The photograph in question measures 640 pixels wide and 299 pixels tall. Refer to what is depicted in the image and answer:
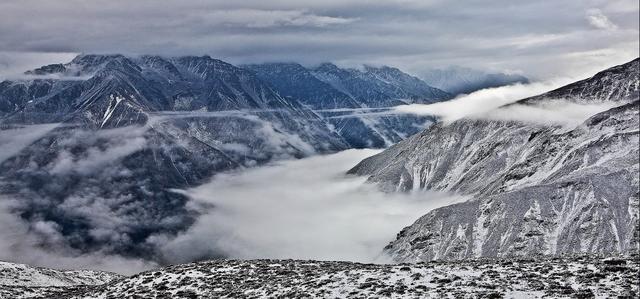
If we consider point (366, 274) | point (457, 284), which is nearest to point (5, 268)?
point (366, 274)

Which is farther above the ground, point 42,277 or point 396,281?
point 396,281

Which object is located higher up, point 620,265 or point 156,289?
point 620,265

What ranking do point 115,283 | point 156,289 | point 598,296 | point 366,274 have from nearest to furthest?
point 598,296, point 366,274, point 156,289, point 115,283

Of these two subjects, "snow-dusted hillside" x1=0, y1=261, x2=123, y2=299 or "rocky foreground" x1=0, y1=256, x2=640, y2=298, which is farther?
"snow-dusted hillside" x1=0, y1=261, x2=123, y2=299

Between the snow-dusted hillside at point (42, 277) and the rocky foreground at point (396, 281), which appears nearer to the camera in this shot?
the rocky foreground at point (396, 281)

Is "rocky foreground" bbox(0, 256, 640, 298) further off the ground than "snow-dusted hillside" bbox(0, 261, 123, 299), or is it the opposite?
"rocky foreground" bbox(0, 256, 640, 298)

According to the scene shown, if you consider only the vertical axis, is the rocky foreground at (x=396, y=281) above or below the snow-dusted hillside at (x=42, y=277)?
above

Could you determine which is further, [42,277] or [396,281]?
[42,277]

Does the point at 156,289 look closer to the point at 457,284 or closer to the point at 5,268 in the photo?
the point at 457,284
